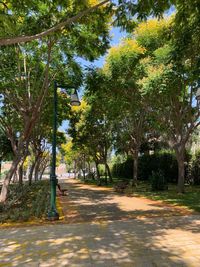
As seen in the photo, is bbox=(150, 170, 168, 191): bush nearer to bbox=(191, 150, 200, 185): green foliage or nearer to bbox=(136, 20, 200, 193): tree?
bbox=(136, 20, 200, 193): tree

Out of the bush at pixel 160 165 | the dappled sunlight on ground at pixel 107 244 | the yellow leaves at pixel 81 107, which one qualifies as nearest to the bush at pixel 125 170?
the bush at pixel 160 165

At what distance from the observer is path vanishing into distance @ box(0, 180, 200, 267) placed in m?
7.32

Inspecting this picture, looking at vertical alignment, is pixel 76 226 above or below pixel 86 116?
below

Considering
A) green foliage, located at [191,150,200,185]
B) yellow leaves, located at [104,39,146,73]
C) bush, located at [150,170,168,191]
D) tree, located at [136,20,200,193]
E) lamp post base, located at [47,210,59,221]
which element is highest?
yellow leaves, located at [104,39,146,73]

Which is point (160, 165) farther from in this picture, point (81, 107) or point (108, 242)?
point (108, 242)

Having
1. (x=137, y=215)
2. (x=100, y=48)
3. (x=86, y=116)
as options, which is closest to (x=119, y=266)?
(x=137, y=215)

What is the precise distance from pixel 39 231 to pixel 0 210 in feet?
15.1

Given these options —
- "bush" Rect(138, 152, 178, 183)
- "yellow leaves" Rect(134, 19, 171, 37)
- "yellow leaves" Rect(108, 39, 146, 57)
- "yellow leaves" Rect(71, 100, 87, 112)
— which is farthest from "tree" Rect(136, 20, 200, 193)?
"yellow leaves" Rect(71, 100, 87, 112)

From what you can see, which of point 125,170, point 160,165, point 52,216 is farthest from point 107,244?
point 125,170

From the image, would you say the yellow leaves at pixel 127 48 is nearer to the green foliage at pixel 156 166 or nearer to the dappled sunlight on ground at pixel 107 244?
the dappled sunlight on ground at pixel 107 244

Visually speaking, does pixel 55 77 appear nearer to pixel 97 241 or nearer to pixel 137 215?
pixel 137 215

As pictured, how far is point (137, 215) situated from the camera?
13.2 metres

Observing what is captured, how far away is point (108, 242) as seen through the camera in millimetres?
8836

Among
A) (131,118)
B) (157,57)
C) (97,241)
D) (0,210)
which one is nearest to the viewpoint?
(97,241)
